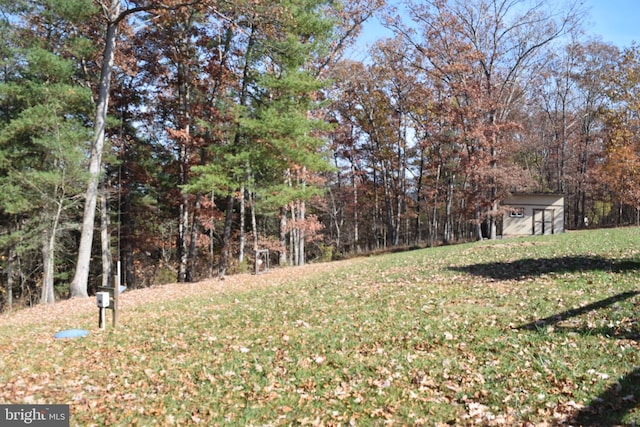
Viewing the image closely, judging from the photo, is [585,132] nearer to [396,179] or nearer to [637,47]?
[637,47]

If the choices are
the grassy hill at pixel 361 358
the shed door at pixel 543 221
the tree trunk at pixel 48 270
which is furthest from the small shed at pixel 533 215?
the tree trunk at pixel 48 270

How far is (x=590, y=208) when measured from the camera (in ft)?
147

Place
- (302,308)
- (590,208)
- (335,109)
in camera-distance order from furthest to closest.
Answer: (590,208) < (335,109) < (302,308)

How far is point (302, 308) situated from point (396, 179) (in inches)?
1041

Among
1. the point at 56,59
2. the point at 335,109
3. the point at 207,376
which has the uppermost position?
the point at 335,109

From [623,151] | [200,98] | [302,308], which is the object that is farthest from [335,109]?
[302,308]

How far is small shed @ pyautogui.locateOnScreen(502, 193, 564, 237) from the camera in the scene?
91.2 ft

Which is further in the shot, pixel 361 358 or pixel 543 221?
pixel 543 221

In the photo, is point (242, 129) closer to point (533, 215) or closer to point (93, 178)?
point (93, 178)

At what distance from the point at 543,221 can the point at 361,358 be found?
26.9m

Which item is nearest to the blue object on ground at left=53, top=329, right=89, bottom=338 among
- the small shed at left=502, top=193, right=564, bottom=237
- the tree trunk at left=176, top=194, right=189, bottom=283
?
the tree trunk at left=176, top=194, right=189, bottom=283
